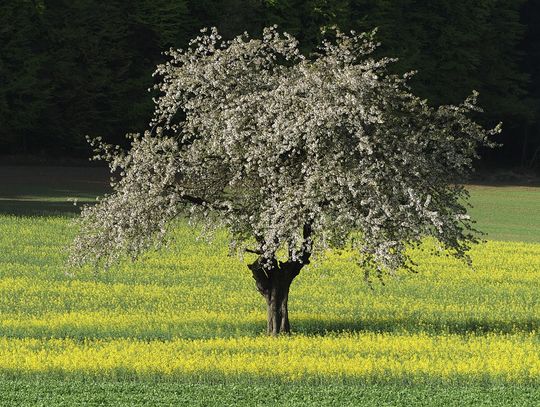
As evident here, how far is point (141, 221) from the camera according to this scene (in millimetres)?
23312

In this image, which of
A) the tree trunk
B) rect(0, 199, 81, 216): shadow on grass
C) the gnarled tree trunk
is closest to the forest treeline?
rect(0, 199, 81, 216): shadow on grass

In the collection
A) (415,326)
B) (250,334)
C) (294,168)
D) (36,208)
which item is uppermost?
(294,168)

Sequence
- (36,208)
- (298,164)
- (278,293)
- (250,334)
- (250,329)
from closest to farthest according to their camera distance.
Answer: (298,164)
(278,293)
(250,334)
(250,329)
(36,208)

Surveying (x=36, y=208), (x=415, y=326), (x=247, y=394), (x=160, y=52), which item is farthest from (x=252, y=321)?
(x=160, y=52)

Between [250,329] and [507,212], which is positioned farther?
[507,212]

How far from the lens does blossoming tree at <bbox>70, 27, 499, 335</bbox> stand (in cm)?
2259

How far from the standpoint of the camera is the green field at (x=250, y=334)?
727 inches

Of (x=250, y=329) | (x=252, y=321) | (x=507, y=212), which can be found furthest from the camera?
(x=507, y=212)

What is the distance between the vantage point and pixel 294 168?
76.7ft

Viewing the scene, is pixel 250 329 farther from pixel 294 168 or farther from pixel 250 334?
pixel 294 168

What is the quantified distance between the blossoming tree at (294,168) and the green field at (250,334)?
1.63 m

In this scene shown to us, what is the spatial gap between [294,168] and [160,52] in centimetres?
5776

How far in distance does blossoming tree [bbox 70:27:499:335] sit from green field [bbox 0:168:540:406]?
5.35ft

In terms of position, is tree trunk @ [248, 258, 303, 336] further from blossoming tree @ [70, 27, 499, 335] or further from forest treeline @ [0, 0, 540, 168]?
forest treeline @ [0, 0, 540, 168]
